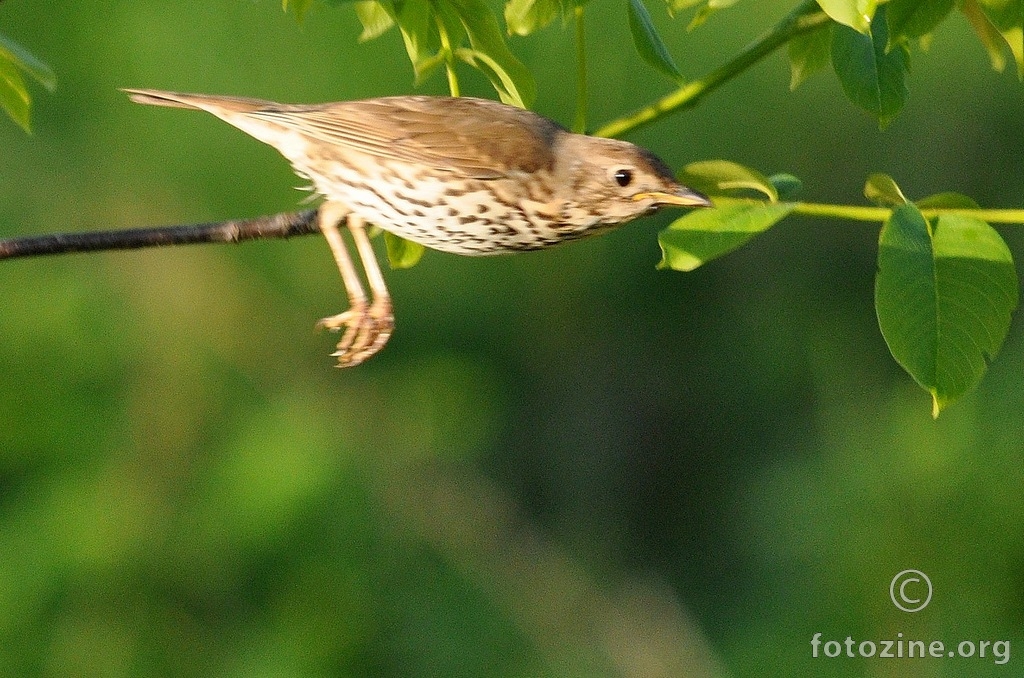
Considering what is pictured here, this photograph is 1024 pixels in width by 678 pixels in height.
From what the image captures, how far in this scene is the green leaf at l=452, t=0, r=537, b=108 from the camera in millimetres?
1411

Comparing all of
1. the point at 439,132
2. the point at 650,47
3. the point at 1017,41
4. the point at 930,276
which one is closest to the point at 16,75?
the point at 439,132

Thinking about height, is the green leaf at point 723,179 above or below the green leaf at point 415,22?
below

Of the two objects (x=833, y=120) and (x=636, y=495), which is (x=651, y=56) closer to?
(x=833, y=120)

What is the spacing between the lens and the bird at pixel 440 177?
1698 millimetres

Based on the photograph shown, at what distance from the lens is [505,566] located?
145 inches

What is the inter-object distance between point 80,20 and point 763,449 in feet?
7.79

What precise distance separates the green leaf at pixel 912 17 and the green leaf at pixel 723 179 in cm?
19

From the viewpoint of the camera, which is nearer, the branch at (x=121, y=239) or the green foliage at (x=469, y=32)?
the branch at (x=121, y=239)

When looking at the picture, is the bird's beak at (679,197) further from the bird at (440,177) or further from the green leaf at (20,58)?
the green leaf at (20,58)

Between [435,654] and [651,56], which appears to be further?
[435,654]

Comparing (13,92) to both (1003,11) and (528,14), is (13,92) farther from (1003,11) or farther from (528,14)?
(1003,11)

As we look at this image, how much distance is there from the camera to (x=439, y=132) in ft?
5.88

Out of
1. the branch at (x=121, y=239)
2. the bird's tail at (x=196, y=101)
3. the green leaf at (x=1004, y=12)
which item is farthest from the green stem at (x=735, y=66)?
the bird's tail at (x=196, y=101)

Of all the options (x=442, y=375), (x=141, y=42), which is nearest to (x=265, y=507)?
(x=442, y=375)
